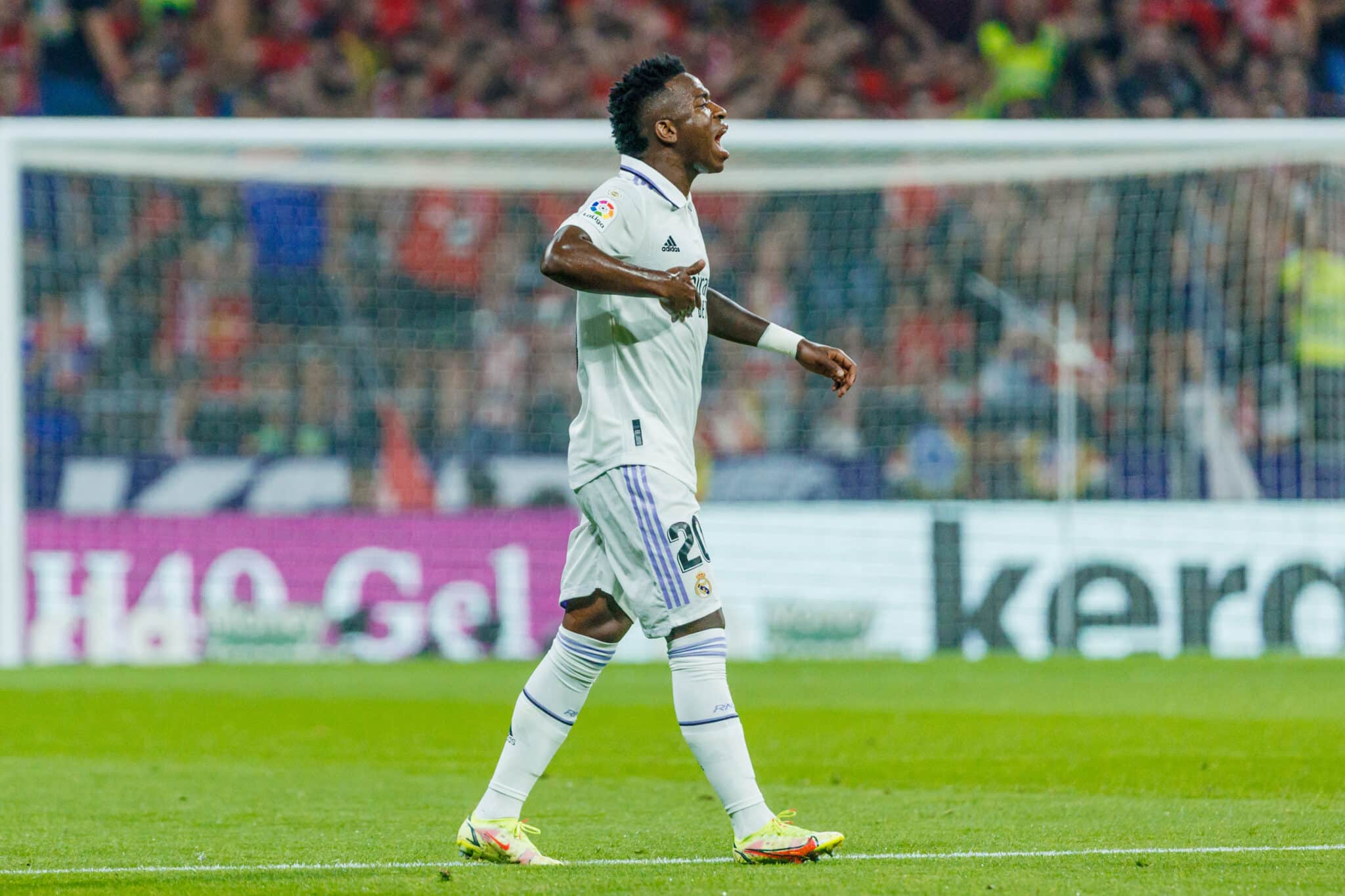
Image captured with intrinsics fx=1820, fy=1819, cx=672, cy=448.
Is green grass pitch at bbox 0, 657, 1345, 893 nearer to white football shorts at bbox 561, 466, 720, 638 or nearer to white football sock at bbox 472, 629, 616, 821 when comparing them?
white football sock at bbox 472, 629, 616, 821

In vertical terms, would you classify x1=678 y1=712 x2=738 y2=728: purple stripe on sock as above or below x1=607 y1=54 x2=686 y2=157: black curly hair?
below

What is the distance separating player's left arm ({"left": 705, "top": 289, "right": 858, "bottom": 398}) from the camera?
485cm

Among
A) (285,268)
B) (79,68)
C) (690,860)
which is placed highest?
(79,68)

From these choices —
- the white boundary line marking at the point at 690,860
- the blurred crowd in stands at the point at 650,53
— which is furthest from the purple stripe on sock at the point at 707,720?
the blurred crowd in stands at the point at 650,53

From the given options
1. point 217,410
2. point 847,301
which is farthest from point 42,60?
point 847,301

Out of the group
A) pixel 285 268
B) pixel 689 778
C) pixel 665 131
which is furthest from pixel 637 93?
pixel 285 268

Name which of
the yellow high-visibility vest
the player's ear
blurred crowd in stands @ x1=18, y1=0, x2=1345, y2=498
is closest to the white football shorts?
the player's ear

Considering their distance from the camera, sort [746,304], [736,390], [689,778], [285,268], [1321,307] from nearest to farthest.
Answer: [689,778] → [1321,307] → [736,390] → [285,268] → [746,304]

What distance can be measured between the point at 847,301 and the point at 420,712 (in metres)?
7.93

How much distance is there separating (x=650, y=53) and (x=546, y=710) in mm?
15216

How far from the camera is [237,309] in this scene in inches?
660

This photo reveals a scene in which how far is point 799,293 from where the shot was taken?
16.8 m

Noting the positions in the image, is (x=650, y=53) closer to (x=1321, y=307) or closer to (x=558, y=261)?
(x=1321, y=307)

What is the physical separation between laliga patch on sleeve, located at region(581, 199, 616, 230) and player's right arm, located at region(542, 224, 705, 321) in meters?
0.11
